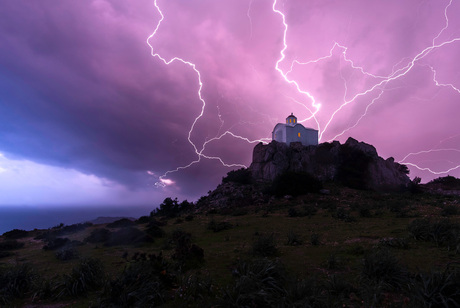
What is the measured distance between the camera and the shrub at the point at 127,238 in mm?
14369

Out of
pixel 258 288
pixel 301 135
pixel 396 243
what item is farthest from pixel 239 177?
pixel 258 288

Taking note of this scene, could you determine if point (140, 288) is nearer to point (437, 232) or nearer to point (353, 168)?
point (437, 232)

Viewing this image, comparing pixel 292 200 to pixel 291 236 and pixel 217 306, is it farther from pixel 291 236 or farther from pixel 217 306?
pixel 217 306

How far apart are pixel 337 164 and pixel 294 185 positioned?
56.1ft

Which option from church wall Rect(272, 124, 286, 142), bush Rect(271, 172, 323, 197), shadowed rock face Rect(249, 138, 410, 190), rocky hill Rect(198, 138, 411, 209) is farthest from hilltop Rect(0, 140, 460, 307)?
church wall Rect(272, 124, 286, 142)

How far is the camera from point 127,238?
48.6ft

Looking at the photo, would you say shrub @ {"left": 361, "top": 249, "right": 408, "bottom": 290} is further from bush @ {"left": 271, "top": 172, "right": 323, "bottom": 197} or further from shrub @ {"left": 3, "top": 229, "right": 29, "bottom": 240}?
bush @ {"left": 271, "top": 172, "right": 323, "bottom": 197}

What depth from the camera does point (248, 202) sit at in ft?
106

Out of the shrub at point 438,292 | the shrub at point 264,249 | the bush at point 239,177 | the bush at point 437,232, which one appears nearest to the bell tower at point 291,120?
the bush at point 239,177

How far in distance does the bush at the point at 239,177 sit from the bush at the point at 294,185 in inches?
565

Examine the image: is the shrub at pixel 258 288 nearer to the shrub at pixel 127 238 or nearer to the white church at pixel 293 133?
A: the shrub at pixel 127 238

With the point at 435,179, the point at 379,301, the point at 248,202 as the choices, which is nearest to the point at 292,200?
the point at 248,202

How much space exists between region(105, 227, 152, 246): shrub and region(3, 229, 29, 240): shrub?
11.3 meters

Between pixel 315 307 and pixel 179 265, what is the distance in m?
4.53
